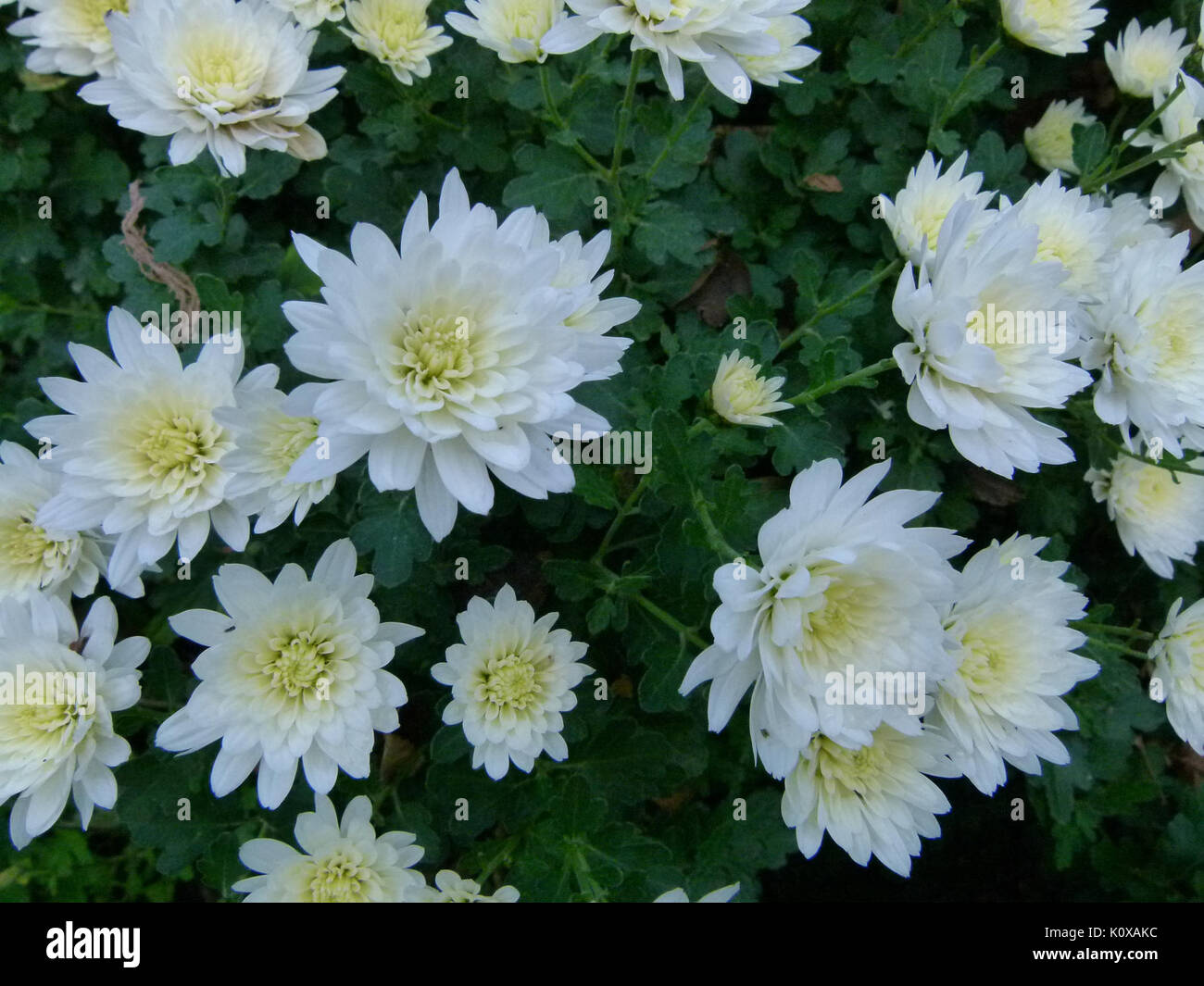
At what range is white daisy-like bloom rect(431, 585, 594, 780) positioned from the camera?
1.61m

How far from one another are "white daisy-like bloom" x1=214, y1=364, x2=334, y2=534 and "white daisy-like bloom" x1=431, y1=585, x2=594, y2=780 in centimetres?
35

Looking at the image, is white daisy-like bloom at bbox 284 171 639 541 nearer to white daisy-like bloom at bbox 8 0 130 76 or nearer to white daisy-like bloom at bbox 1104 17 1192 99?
white daisy-like bloom at bbox 8 0 130 76

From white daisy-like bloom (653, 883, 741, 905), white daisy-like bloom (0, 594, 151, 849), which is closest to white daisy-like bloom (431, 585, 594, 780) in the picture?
white daisy-like bloom (653, 883, 741, 905)

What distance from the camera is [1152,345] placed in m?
1.69

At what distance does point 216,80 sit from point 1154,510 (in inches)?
80.2

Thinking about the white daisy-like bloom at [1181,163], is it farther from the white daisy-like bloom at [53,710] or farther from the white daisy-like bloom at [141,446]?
the white daisy-like bloom at [53,710]

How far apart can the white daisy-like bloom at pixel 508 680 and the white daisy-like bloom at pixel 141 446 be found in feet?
1.38

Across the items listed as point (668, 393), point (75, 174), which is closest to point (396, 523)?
point (668, 393)

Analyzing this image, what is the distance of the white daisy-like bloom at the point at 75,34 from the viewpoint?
6.23 feet

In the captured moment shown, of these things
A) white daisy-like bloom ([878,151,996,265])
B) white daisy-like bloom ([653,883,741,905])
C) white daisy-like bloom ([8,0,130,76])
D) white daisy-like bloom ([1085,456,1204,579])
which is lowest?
white daisy-like bloom ([653,883,741,905])

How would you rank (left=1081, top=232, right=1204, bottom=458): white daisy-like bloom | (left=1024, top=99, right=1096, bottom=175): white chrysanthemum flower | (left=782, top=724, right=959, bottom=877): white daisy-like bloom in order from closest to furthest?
(left=782, top=724, right=959, bottom=877): white daisy-like bloom < (left=1081, top=232, right=1204, bottom=458): white daisy-like bloom < (left=1024, top=99, right=1096, bottom=175): white chrysanthemum flower

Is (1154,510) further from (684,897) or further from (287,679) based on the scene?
(287,679)
